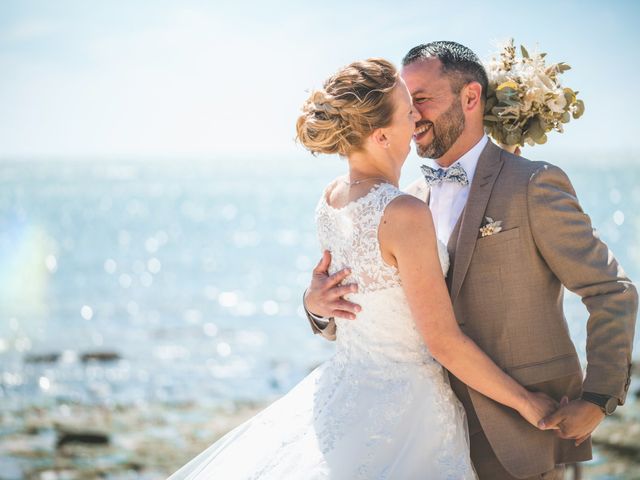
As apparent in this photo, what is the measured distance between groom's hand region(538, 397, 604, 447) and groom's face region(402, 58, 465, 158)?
1.33 metres

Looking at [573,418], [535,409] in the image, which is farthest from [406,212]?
[573,418]

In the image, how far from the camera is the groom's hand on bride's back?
10.2 ft

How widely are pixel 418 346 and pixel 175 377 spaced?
1017 cm

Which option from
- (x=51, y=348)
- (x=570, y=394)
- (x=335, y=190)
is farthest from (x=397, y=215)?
(x=51, y=348)

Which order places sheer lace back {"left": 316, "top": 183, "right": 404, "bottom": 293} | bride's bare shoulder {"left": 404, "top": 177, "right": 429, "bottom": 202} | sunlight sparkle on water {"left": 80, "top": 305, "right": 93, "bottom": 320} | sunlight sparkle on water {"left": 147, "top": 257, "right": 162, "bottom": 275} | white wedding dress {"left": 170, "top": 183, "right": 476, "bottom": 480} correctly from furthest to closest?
sunlight sparkle on water {"left": 147, "top": 257, "right": 162, "bottom": 275}, sunlight sparkle on water {"left": 80, "top": 305, "right": 93, "bottom": 320}, bride's bare shoulder {"left": 404, "top": 177, "right": 429, "bottom": 202}, sheer lace back {"left": 316, "top": 183, "right": 404, "bottom": 293}, white wedding dress {"left": 170, "top": 183, "right": 476, "bottom": 480}

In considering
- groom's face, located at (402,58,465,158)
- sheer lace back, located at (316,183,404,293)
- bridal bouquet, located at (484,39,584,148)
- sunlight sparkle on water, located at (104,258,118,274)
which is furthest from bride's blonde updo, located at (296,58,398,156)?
sunlight sparkle on water, located at (104,258,118,274)

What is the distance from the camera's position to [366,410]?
2.94 m

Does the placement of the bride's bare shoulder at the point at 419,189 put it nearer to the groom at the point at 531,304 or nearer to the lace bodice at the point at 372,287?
the groom at the point at 531,304

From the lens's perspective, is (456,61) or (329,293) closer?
(329,293)

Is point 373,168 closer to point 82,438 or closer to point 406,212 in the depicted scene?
point 406,212

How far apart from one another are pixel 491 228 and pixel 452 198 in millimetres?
380

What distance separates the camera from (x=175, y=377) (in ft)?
41.4

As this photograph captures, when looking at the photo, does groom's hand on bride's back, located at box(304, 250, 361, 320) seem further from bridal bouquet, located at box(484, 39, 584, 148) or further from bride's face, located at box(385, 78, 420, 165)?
bridal bouquet, located at box(484, 39, 584, 148)

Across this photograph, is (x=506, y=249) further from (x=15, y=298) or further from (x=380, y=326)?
(x=15, y=298)
